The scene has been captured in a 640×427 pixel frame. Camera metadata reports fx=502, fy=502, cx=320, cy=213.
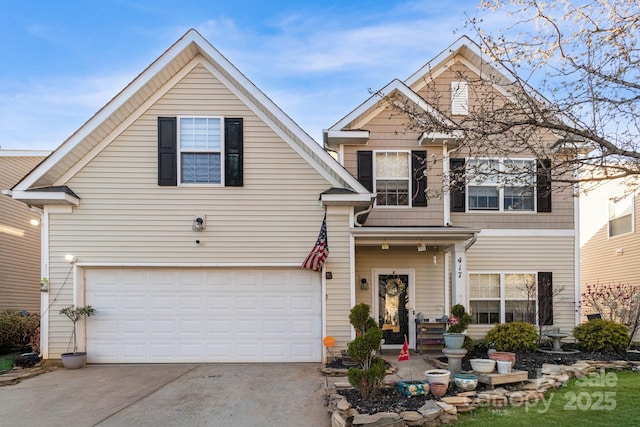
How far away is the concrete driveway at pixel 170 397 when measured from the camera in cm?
676

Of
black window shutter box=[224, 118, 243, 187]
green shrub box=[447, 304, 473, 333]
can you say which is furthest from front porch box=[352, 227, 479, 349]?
green shrub box=[447, 304, 473, 333]

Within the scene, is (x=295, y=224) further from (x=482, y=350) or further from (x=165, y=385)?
(x=482, y=350)

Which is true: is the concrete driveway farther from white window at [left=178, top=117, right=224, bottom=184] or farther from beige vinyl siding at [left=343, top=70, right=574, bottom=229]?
beige vinyl siding at [left=343, top=70, right=574, bottom=229]

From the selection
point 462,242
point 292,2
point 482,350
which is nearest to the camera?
point 482,350

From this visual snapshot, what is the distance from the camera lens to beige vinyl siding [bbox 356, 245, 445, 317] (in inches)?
489

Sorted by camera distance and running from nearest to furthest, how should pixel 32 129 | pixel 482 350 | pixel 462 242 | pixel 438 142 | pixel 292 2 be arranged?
1. pixel 482 350
2. pixel 462 242
3. pixel 438 142
4. pixel 292 2
5. pixel 32 129

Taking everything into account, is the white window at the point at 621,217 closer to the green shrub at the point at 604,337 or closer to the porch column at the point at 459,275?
the green shrub at the point at 604,337

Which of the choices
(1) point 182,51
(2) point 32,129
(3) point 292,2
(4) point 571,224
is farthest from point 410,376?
(2) point 32,129

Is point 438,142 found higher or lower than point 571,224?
higher

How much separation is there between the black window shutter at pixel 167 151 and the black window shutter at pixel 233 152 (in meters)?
1.07

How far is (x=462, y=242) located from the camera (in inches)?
440

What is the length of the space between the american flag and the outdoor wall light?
2287 millimetres

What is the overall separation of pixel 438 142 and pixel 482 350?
505 centimetres

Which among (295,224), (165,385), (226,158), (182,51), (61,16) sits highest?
(61,16)
